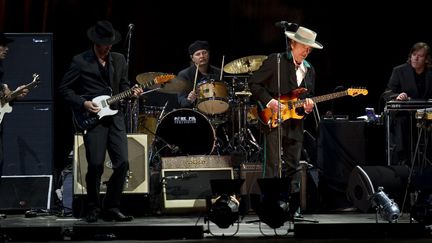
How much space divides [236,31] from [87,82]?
4293 mm

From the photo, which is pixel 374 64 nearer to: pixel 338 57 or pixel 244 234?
pixel 338 57

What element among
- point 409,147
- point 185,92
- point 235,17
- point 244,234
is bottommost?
point 244,234

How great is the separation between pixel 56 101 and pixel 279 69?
5.03 m

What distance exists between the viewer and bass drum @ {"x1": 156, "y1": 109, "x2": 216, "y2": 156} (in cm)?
1201

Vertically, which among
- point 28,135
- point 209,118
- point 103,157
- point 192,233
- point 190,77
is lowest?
point 192,233

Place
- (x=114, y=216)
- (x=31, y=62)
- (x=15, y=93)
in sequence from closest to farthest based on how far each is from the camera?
(x=114, y=216)
(x=15, y=93)
(x=31, y=62)

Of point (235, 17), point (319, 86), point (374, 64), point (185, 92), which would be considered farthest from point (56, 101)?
point (374, 64)

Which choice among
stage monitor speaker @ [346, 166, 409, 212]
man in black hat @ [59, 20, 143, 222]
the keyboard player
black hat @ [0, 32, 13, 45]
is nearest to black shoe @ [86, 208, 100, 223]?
man in black hat @ [59, 20, 143, 222]

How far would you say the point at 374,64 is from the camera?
522 inches

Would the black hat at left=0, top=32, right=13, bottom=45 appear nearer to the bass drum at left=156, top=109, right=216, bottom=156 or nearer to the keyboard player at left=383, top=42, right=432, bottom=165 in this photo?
the bass drum at left=156, top=109, right=216, bottom=156

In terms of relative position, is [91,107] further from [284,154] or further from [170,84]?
[170,84]

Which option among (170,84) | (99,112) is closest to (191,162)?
(170,84)

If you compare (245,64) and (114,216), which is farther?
(245,64)

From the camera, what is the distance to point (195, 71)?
1276 centimetres
